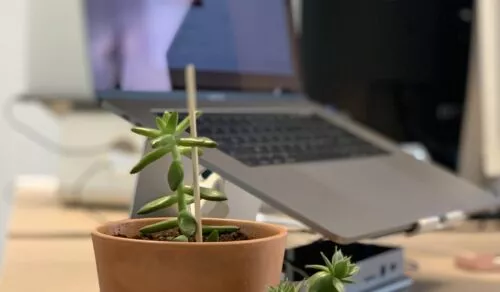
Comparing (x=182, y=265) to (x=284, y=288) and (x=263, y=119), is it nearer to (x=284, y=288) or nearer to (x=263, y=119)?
(x=284, y=288)

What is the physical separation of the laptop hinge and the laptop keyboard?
124 millimetres

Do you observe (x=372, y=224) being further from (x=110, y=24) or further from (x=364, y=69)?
(x=364, y=69)

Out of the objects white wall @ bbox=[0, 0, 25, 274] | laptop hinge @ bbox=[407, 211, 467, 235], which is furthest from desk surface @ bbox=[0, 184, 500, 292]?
white wall @ bbox=[0, 0, 25, 274]

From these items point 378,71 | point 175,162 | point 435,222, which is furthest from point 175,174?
point 378,71

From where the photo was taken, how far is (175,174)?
421 millimetres

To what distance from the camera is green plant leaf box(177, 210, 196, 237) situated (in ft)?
1.39

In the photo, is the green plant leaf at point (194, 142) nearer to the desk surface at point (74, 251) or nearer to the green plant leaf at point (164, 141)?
the green plant leaf at point (164, 141)

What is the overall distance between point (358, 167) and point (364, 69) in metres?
0.75

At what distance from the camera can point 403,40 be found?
1456 millimetres

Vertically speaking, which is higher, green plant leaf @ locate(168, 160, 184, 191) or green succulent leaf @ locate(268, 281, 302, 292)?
green plant leaf @ locate(168, 160, 184, 191)

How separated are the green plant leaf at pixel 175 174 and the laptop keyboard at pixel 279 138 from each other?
22 cm

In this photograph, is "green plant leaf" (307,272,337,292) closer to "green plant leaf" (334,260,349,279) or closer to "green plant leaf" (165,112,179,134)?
"green plant leaf" (334,260,349,279)

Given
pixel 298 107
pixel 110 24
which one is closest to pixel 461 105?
pixel 298 107

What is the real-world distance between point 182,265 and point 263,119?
0.45 meters
